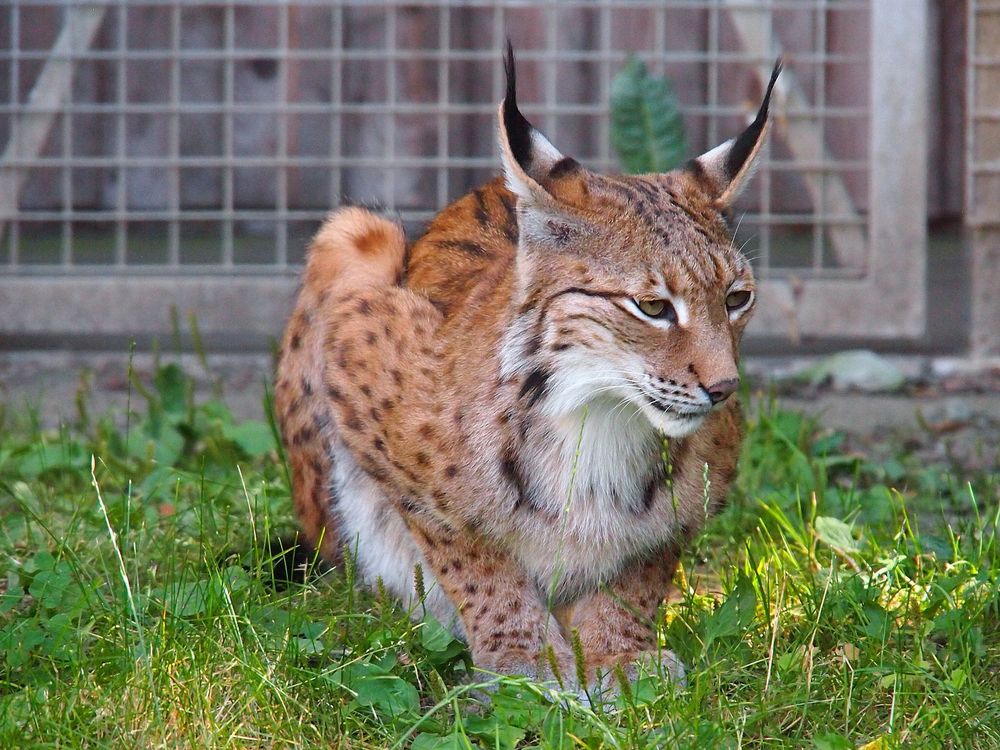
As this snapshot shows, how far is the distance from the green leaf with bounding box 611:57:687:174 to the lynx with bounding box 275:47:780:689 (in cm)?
199

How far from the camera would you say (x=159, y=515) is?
3.91 metres

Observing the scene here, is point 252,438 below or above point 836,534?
above

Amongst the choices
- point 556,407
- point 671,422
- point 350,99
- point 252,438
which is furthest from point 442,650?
point 350,99

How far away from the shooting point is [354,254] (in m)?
3.70

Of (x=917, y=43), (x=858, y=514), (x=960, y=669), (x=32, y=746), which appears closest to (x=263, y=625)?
(x=32, y=746)

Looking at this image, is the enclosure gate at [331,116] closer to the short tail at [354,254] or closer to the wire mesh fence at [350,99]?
the wire mesh fence at [350,99]

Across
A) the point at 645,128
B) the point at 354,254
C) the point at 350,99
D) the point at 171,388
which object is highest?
the point at 350,99

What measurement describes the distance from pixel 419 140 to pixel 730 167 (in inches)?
228

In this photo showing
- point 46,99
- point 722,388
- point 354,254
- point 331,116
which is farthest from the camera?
point 331,116

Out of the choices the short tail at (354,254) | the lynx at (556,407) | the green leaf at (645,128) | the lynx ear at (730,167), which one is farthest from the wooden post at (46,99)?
the lynx ear at (730,167)

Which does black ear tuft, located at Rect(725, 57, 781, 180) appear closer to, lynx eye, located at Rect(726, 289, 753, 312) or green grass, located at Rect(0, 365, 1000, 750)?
lynx eye, located at Rect(726, 289, 753, 312)

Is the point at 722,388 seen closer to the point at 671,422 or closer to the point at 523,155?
the point at 671,422

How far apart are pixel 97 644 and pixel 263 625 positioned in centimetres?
33

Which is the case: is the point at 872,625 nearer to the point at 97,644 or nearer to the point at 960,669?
the point at 960,669
